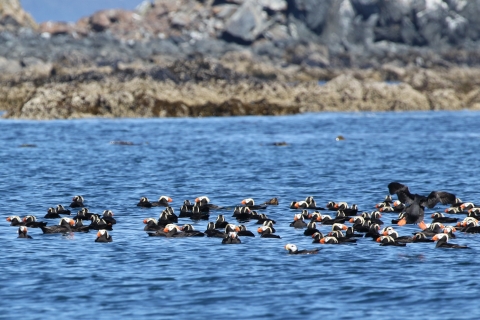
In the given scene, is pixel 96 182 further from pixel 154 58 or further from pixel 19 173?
pixel 154 58

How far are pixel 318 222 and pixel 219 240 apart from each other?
A: 3.84 m

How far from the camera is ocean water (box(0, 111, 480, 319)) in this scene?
17.0 meters

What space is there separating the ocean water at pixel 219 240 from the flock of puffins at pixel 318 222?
0.32 m

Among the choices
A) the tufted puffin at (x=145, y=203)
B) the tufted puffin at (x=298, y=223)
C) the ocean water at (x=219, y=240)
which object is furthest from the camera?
the tufted puffin at (x=145, y=203)

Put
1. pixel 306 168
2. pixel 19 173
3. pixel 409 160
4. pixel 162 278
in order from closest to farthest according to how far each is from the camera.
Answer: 1. pixel 162 278
2. pixel 19 173
3. pixel 306 168
4. pixel 409 160

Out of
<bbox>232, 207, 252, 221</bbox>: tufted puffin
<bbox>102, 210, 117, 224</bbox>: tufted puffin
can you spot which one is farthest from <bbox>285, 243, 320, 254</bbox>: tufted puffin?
<bbox>102, 210, 117, 224</bbox>: tufted puffin

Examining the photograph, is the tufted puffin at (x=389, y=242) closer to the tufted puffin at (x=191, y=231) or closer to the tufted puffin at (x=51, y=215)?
the tufted puffin at (x=191, y=231)

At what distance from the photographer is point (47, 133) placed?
5938 centimetres

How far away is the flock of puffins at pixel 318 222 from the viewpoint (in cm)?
2256

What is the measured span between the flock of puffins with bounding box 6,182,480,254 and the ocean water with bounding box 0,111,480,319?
0.32 m

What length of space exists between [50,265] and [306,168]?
22589 millimetres

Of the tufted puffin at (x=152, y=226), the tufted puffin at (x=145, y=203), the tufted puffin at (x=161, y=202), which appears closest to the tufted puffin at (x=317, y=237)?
the tufted puffin at (x=152, y=226)

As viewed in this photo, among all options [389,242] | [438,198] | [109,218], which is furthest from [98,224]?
[438,198]

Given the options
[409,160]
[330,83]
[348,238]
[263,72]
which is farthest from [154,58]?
[348,238]
